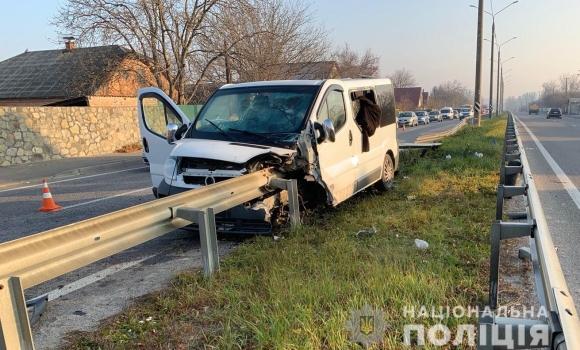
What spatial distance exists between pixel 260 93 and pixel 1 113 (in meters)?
12.9

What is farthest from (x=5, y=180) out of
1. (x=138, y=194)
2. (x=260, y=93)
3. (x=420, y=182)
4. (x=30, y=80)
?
(x=30, y=80)

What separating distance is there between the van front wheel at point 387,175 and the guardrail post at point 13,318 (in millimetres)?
6113

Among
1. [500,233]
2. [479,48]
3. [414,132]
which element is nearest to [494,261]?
[500,233]

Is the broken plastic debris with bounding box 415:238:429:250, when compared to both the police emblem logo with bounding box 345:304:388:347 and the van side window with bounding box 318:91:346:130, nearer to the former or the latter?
the police emblem logo with bounding box 345:304:388:347

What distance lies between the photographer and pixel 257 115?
19.3 ft

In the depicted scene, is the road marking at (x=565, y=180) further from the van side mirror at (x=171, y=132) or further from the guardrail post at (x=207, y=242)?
the van side mirror at (x=171, y=132)

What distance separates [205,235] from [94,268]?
5.26 feet

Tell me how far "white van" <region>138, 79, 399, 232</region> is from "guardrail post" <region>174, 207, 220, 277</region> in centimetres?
103

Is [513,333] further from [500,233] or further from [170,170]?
[170,170]

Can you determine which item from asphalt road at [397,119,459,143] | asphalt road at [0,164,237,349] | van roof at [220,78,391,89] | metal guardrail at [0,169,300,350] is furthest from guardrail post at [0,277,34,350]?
asphalt road at [397,119,459,143]

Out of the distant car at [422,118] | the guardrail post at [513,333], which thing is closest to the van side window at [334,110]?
the guardrail post at [513,333]

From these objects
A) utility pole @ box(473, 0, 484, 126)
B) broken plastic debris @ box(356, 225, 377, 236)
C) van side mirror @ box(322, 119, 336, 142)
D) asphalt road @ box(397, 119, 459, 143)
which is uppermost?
utility pole @ box(473, 0, 484, 126)

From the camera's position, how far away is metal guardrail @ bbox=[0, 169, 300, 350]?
2.30 meters

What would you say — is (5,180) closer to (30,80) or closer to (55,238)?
(55,238)
